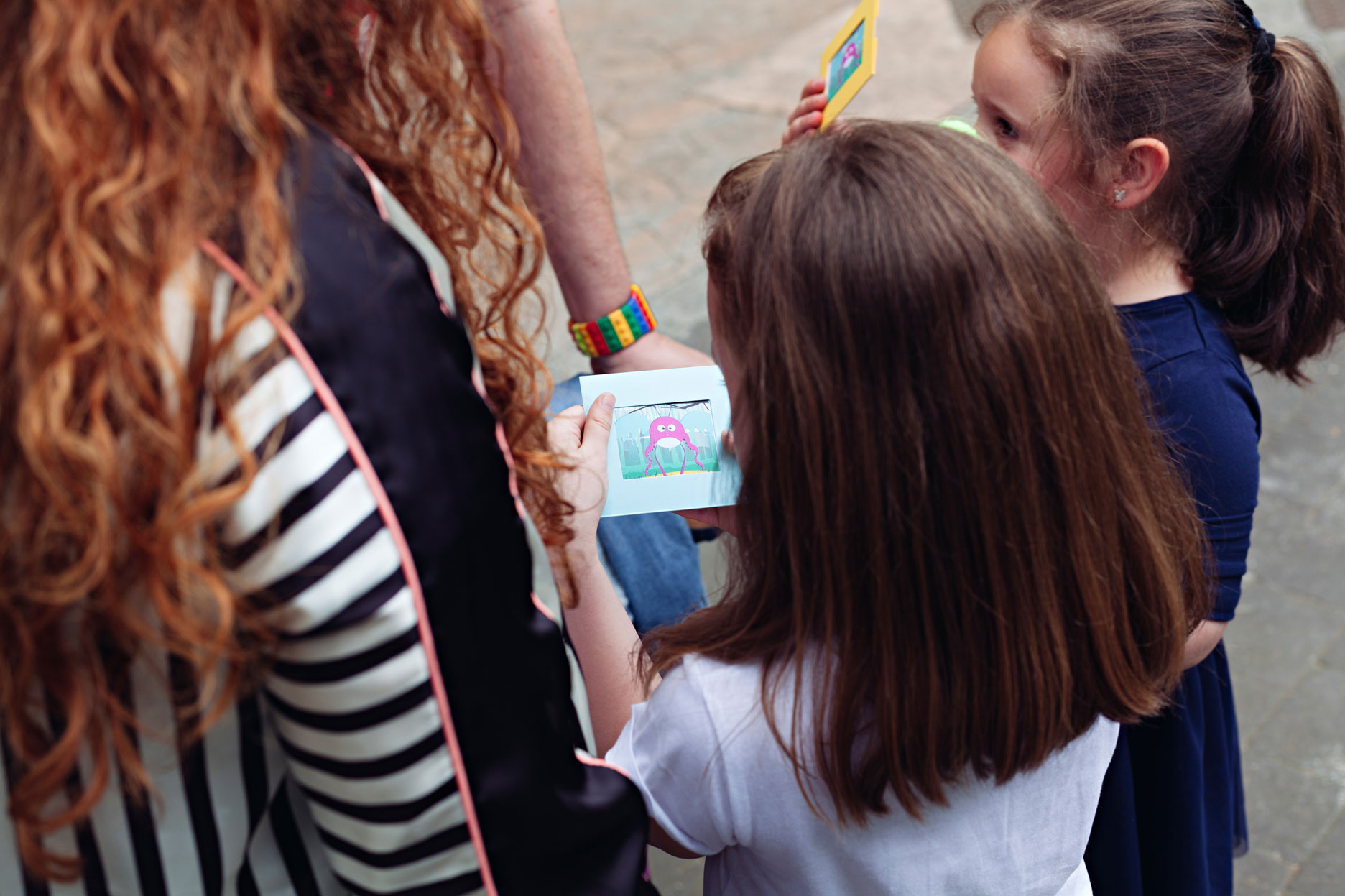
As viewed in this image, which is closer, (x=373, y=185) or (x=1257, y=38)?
(x=373, y=185)

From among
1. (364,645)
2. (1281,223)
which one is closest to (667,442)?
(364,645)

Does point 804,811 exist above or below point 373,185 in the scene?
below

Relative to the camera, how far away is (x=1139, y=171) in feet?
5.00

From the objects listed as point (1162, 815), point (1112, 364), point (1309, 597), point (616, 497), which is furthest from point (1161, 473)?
point (1309, 597)

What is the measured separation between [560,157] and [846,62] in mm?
506

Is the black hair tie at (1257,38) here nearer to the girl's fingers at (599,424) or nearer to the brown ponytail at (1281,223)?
the brown ponytail at (1281,223)

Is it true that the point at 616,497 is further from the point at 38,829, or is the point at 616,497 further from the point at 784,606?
the point at 38,829

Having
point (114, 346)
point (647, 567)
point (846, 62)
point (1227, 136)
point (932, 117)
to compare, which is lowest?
point (932, 117)

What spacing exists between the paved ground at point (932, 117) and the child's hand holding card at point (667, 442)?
1.43 meters

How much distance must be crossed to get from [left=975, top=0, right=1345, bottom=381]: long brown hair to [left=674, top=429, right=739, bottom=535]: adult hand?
0.72 meters

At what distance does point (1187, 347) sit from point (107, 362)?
52.1 inches

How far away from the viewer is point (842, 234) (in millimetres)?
914

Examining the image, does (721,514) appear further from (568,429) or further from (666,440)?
(568,429)

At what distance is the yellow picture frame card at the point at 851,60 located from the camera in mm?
1652
